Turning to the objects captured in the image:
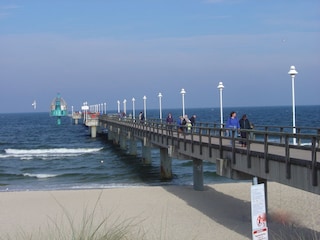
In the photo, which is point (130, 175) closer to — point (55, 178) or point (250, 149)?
point (55, 178)

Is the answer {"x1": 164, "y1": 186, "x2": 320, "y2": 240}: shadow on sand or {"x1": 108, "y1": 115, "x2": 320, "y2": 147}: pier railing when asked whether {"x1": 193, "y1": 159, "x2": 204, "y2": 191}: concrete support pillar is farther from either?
{"x1": 108, "y1": 115, "x2": 320, "y2": 147}: pier railing

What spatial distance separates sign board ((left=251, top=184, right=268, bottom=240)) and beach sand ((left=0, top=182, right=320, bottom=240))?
7.16 metres

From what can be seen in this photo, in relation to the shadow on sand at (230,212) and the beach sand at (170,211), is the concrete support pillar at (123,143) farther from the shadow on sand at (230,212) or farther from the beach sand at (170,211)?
the shadow on sand at (230,212)

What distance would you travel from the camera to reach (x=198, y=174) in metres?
23.1

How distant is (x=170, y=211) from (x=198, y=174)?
193 inches

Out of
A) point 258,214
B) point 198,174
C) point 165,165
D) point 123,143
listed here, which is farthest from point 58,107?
point 258,214

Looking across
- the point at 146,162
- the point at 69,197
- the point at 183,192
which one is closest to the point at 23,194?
the point at 69,197

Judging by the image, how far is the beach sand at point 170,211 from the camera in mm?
14859

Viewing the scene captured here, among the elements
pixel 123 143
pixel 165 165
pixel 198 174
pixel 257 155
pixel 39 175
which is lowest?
pixel 39 175

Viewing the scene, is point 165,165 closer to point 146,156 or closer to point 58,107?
point 146,156

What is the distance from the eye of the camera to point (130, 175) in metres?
33.0

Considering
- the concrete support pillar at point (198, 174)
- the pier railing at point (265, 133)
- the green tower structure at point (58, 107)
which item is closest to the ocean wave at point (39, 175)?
the pier railing at point (265, 133)

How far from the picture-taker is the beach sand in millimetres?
14859

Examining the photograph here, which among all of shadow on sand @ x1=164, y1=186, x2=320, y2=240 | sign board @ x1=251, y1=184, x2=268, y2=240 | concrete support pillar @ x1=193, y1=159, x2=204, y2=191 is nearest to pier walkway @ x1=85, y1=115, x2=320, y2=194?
concrete support pillar @ x1=193, y1=159, x2=204, y2=191
